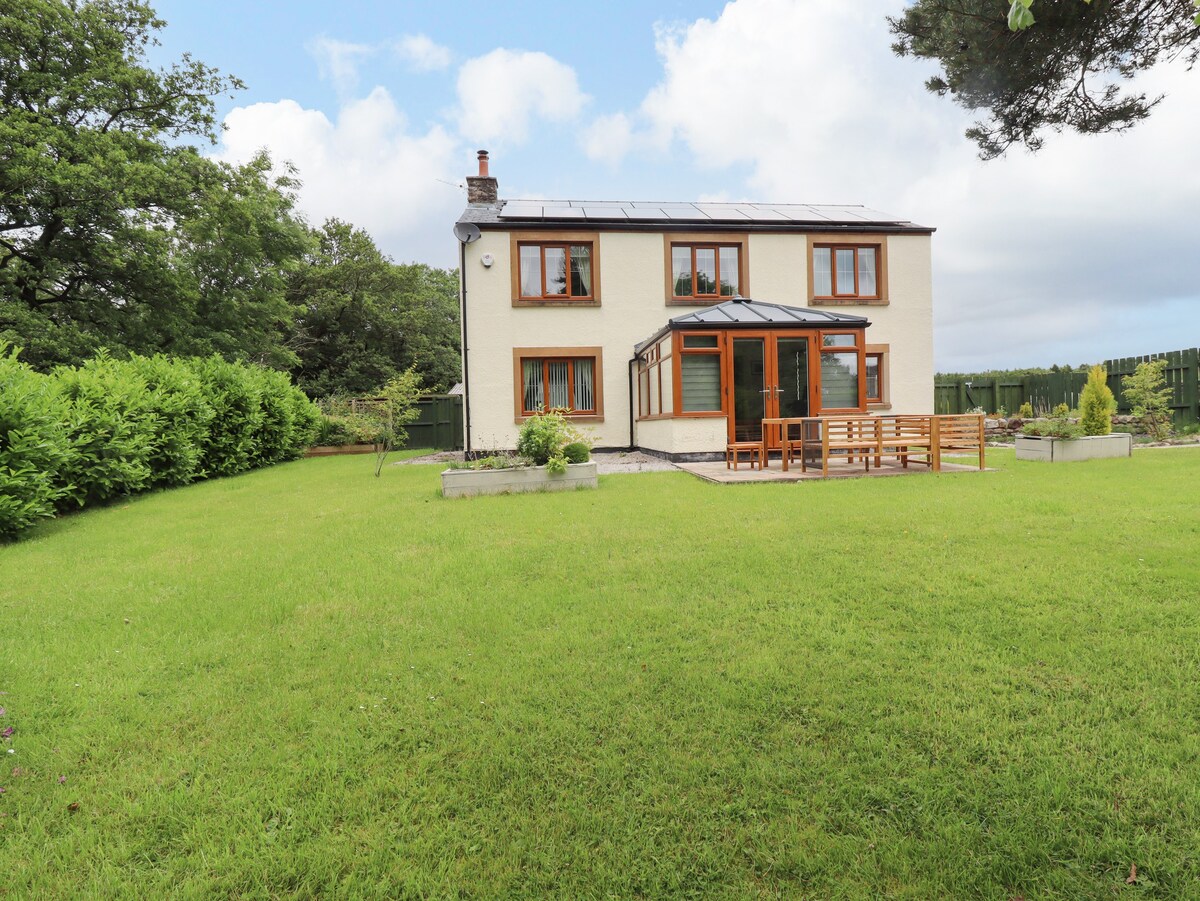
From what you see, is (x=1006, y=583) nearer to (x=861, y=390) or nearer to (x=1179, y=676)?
(x=1179, y=676)

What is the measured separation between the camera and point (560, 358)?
14758mm

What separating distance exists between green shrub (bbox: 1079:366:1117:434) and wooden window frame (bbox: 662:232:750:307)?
23.9ft

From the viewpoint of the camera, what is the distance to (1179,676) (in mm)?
2516

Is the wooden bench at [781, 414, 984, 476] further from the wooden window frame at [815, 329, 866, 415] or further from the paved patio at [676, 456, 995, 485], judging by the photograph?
the wooden window frame at [815, 329, 866, 415]

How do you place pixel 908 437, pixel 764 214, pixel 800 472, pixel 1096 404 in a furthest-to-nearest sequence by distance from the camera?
1. pixel 764 214
2. pixel 1096 404
3. pixel 800 472
4. pixel 908 437

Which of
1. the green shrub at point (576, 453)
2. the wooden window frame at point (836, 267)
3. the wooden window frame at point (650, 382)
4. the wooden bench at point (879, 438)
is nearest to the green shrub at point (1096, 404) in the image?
the wooden bench at point (879, 438)

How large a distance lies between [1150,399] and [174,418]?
2079cm

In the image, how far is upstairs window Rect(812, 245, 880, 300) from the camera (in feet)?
50.5

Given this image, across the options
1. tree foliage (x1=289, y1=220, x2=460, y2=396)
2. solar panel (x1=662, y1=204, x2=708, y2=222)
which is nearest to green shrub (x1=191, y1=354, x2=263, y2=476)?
solar panel (x1=662, y1=204, x2=708, y2=222)

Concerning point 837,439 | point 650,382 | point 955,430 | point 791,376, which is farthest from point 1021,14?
point 650,382

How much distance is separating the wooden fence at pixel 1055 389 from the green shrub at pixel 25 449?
20912mm

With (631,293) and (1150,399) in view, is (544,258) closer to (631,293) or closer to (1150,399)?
(631,293)

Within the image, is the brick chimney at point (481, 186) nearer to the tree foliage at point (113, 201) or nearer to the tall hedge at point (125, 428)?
the tall hedge at point (125, 428)

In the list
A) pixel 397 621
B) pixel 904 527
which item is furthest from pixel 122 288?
pixel 904 527
